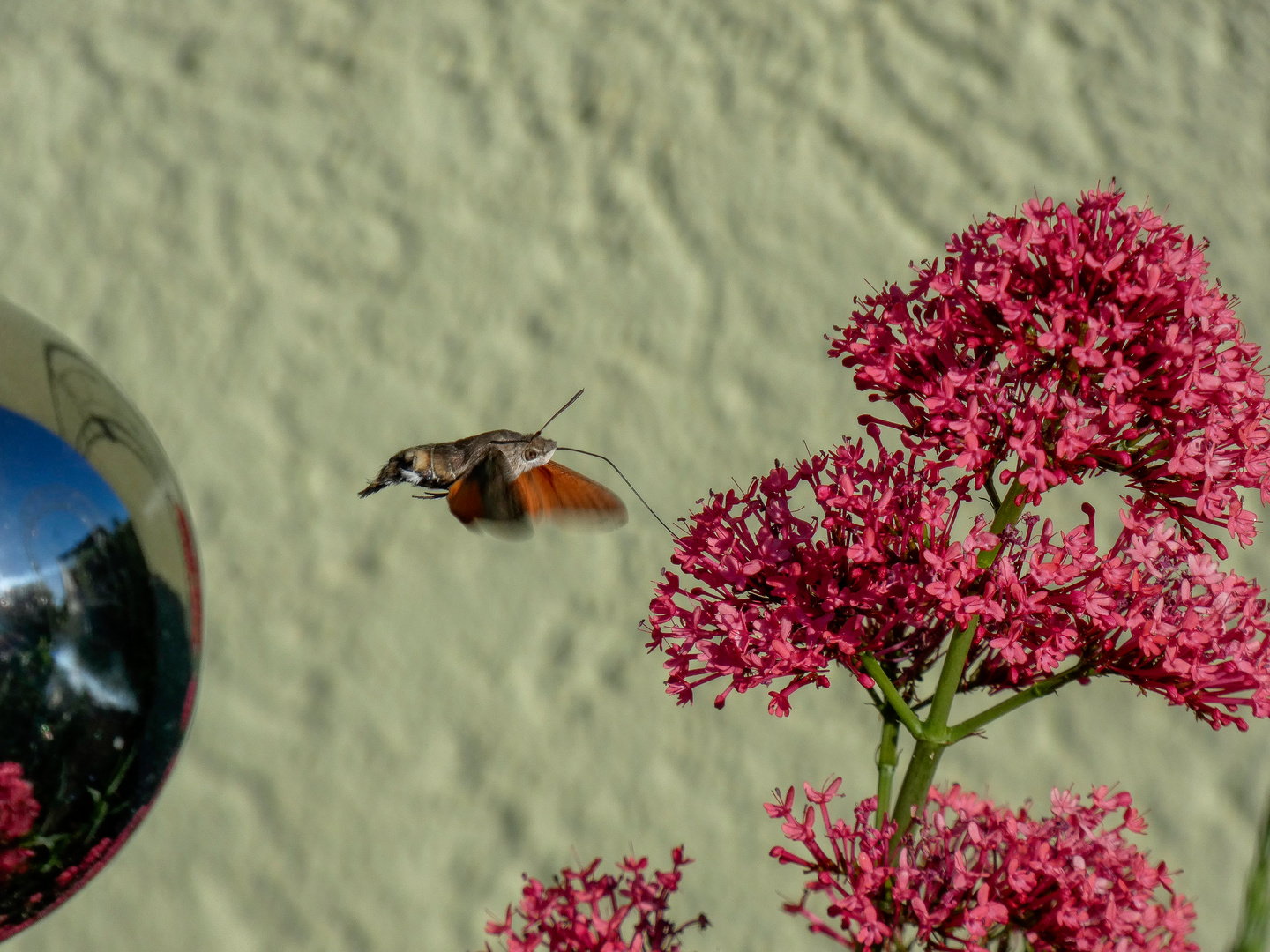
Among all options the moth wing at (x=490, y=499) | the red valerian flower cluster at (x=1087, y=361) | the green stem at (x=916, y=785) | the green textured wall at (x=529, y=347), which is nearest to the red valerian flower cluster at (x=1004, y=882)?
the green stem at (x=916, y=785)

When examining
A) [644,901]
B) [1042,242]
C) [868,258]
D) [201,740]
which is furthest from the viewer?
[201,740]

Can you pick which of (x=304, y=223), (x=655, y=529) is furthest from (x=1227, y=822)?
(x=304, y=223)

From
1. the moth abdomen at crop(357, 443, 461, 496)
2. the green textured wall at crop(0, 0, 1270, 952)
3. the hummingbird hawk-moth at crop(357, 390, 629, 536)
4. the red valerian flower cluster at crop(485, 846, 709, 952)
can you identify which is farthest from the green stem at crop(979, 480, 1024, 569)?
the green textured wall at crop(0, 0, 1270, 952)

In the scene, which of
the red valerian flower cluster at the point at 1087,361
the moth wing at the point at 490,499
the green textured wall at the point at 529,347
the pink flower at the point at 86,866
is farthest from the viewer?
the green textured wall at the point at 529,347

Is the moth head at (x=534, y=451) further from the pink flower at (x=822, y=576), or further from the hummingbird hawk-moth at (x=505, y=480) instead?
the pink flower at (x=822, y=576)

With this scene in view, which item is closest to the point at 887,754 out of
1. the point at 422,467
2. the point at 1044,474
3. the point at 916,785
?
the point at 916,785

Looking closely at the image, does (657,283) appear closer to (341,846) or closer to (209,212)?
(209,212)

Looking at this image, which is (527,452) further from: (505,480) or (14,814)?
(14,814)
